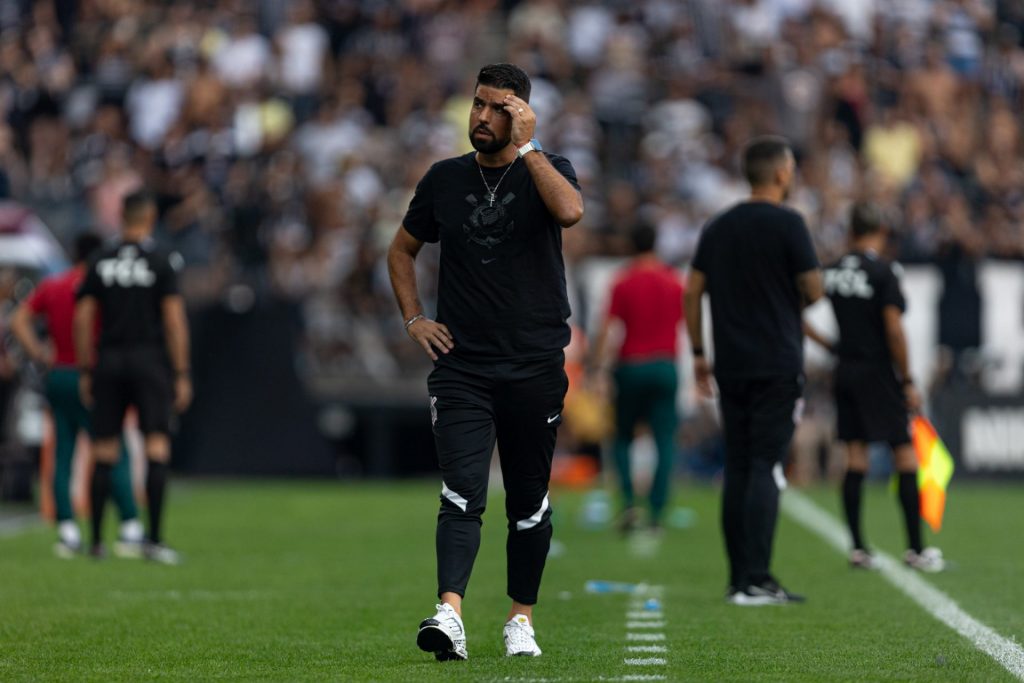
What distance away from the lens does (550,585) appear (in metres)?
10.3

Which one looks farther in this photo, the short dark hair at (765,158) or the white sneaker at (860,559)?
the white sneaker at (860,559)

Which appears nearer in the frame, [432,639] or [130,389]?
[432,639]

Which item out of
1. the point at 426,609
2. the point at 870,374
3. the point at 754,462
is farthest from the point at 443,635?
the point at 870,374

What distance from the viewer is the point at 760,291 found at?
30.6ft

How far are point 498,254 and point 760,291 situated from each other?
8.82 ft

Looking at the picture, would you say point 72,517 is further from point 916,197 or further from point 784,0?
point 784,0

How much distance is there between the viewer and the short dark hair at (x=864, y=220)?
1118cm

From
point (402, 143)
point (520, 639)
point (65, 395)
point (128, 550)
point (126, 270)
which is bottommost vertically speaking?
point (128, 550)

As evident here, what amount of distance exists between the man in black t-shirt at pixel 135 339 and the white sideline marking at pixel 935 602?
4532 millimetres

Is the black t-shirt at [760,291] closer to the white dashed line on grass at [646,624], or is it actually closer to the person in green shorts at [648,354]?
the white dashed line on grass at [646,624]

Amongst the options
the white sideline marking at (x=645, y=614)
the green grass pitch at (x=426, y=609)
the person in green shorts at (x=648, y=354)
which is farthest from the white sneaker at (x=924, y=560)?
the person in green shorts at (x=648, y=354)

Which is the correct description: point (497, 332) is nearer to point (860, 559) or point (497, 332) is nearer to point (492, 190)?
point (492, 190)

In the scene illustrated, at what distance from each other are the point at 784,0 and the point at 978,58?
2.73 metres

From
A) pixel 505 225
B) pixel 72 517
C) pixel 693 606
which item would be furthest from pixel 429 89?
pixel 505 225
